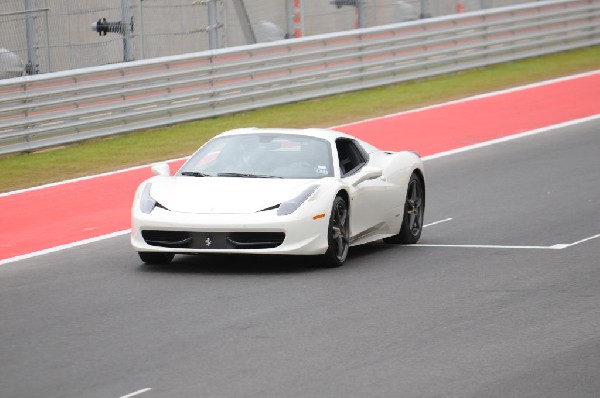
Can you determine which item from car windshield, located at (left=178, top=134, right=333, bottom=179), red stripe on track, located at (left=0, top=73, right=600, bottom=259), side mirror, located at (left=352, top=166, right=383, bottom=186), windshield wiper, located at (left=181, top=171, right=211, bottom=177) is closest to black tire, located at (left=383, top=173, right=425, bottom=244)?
side mirror, located at (left=352, top=166, right=383, bottom=186)

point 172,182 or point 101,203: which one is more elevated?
point 172,182

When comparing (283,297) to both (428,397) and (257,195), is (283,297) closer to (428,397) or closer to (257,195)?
(257,195)

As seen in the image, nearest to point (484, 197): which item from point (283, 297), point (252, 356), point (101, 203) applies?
point (101, 203)

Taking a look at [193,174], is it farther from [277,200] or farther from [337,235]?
[337,235]

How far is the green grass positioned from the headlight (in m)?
7.30

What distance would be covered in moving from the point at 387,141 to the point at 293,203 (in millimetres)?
10033

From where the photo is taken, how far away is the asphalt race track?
756 cm

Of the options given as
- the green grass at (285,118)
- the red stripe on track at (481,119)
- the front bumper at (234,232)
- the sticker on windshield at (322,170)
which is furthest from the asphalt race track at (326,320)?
the red stripe on track at (481,119)

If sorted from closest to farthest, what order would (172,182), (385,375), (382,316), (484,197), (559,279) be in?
(385,375)
(382,316)
(559,279)
(172,182)
(484,197)

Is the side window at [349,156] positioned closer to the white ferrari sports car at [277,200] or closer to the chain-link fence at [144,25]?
the white ferrari sports car at [277,200]

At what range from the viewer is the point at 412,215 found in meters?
13.5

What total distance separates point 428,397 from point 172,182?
16.8 feet

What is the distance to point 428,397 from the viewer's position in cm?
719

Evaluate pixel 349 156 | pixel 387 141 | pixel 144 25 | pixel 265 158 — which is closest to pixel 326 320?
pixel 265 158
